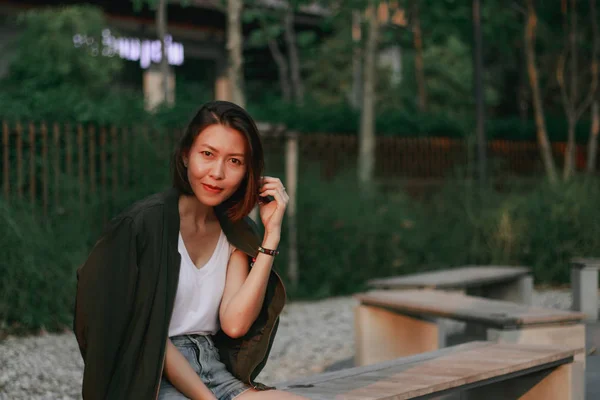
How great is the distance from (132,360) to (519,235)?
8661 millimetres

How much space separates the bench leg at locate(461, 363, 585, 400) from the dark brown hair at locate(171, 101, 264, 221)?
207 centimetres

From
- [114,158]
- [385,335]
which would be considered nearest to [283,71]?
[114,158]

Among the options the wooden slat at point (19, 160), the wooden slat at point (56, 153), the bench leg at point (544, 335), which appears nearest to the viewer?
the bench leg at point (544, 335)

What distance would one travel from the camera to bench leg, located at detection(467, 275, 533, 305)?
27.0 ft

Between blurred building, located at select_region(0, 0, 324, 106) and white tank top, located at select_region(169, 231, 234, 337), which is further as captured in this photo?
blurred building, located at select_region(0, 0, 324, 106)

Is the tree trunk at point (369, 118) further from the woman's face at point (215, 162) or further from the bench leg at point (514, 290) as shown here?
the woman's face at point (215, 162)

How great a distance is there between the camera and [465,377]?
3.79m

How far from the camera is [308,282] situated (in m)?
10.1

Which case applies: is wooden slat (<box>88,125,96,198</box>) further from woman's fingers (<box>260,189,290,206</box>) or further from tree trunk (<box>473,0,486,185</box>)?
woman's fingers (<box>260,189,290,206</box>)

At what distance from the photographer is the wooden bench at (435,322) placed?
5234 mm

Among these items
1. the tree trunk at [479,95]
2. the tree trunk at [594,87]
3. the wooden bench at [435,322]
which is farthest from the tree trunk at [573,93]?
the wooden bench at [435,322]

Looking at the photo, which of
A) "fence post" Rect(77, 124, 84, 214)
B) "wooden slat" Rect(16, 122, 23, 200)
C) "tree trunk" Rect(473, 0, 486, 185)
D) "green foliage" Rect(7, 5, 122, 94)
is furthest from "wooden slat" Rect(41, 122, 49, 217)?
"tree trunk" Rect(473, 0, 486, 185)

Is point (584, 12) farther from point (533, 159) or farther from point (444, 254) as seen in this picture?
point (444, 254)

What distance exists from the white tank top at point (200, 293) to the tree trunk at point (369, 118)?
26.4 feet
